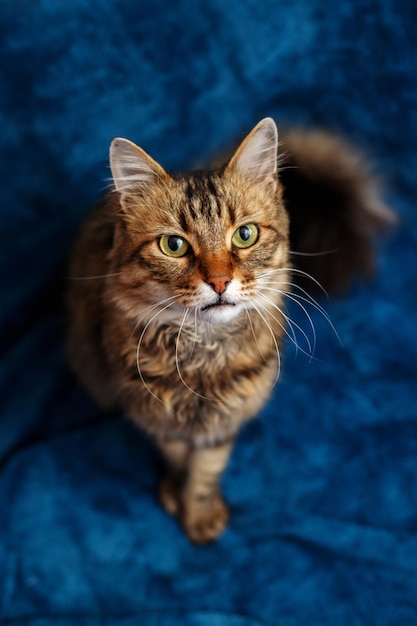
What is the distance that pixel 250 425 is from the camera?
1.54m

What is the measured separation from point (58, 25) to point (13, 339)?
0.78 m

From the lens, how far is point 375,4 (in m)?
1.46

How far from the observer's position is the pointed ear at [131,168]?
0.99m

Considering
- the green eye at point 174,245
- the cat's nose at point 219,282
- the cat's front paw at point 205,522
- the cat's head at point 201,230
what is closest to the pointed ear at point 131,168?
the cat's head at point 201,230

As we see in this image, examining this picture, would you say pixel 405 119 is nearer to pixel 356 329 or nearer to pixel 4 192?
pixel 356 329

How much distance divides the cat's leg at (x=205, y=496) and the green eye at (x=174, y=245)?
1.46ft

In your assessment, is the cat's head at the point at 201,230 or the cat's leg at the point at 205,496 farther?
the cat's leg at the point at 205,496

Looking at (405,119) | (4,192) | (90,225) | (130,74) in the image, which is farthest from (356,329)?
(4,192)

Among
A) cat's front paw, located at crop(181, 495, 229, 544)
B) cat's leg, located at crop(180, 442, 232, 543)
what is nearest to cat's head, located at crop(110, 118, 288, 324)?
cat's leg, located at crop(180, 442, 232, 543)

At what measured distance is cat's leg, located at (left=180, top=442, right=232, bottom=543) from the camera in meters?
1.26

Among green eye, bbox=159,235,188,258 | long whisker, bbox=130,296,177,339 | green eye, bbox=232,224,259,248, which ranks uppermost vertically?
green eye, bbox=232,224,259,248

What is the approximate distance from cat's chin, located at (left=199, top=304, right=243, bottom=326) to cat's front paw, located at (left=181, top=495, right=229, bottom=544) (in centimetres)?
54

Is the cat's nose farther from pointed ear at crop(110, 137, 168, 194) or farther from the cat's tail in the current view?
the cat's tail

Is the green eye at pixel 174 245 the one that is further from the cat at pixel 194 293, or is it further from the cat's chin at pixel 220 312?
the cat's chin at pixel 220 312
